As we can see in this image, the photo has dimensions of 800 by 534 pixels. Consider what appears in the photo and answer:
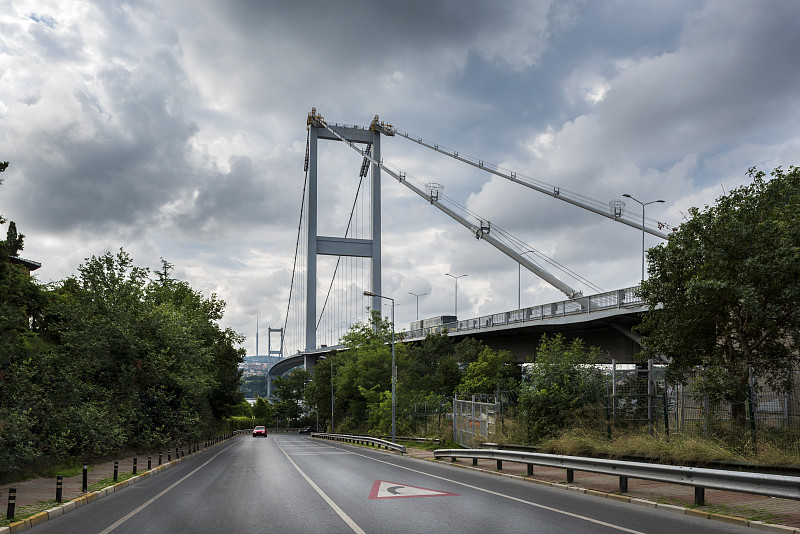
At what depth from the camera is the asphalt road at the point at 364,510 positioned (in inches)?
364

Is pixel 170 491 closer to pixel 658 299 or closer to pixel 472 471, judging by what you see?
pixel 472 471

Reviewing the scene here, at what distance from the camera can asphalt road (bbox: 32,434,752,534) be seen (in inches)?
364

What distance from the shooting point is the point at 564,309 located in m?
36.7

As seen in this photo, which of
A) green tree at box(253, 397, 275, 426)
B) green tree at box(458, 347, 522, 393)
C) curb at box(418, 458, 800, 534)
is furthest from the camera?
green tree at box(253, 397, 275, 426)

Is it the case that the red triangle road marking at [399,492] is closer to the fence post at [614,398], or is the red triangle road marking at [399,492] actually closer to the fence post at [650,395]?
the fence post at [614,398]

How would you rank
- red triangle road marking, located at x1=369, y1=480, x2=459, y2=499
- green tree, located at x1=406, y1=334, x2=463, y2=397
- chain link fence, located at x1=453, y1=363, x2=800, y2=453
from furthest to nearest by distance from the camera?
green tree, located at x1=406, y1=334, x2=463, y2=397 < chain link fence, located at x1=453, y1=363, x2=800, y2=453 < red triangle road marking, located at x1=369, y1=480, x2=459, y2=499

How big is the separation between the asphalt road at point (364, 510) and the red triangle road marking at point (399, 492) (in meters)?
0.02

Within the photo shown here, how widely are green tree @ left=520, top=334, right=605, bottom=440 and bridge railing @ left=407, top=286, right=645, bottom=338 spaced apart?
3780 mm

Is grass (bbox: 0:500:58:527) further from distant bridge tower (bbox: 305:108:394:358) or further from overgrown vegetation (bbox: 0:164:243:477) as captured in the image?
distant bridge tower (bbox: 305:108:394:358)

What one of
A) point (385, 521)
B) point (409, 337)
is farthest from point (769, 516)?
point (409, 337)

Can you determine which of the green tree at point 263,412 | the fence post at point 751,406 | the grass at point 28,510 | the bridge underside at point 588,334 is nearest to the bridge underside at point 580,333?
the bridge underside at point 588,334

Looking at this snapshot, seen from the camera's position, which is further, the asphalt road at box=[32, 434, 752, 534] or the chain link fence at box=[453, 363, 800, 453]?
the chain link fence at box=[453, 363, 800, 453]

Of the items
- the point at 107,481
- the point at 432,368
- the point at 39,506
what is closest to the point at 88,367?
the point at 107,481

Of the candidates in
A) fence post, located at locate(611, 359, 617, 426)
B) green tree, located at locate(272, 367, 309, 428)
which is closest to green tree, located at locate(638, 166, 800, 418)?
fence post, located at locate(611, 359, 617, 426)
